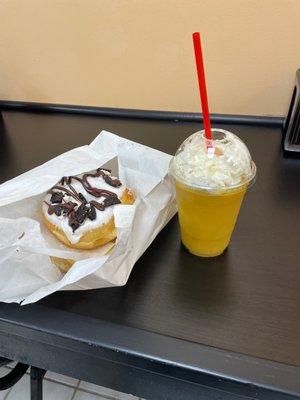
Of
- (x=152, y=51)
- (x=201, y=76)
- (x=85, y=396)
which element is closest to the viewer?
(x=201, y=76)

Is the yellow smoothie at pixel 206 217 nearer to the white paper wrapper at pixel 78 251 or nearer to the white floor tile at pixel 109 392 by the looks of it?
Answer: the white paper wrapper at pixel 78 251

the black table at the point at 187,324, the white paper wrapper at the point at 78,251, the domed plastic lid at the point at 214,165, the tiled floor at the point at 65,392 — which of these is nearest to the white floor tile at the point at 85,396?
the tiled floor at the point at 65,392

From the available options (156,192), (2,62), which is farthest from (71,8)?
(156,192)

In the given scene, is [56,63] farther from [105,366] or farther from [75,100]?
[105,366]

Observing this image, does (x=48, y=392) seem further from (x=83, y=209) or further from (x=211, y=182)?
(x=211, y=182)

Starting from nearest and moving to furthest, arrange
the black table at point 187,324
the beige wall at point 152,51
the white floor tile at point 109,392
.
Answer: the black table at point 187,324 < the beige wall at point 152,51 < the white floor tile at point 109,392

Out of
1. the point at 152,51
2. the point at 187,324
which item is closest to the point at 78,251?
the point at 187,324

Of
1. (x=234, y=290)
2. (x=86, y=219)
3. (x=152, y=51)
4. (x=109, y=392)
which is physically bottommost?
(x=109, y=392)
